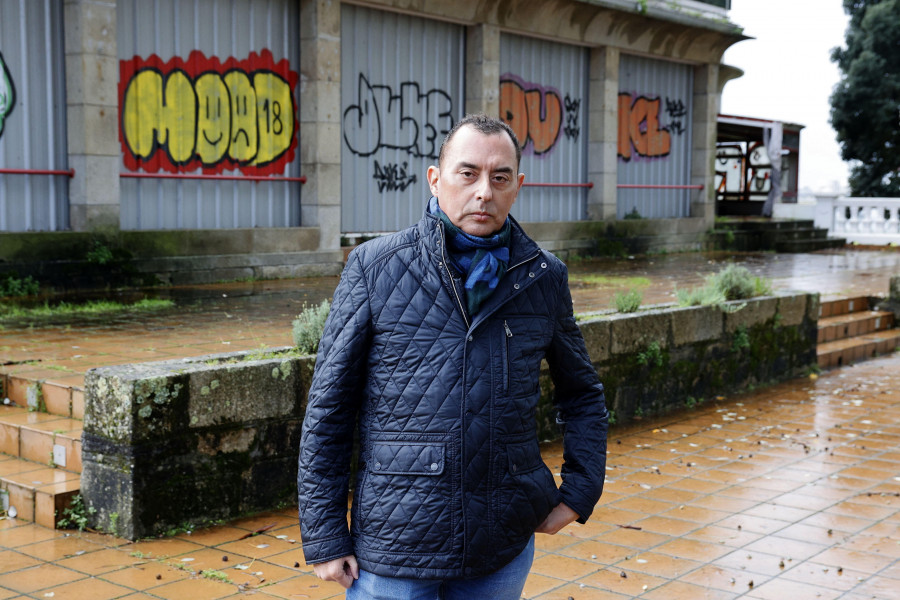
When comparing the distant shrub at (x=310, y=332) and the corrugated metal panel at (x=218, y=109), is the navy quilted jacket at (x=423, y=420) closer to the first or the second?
the distant shrub at (x=310, y=332)

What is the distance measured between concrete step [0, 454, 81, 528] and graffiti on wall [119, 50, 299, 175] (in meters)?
7.02

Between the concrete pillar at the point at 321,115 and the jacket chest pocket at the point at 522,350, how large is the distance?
11.3 meters

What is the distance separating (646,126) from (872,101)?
622 inches

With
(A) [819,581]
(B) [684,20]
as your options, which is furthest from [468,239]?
(B) [684,20]

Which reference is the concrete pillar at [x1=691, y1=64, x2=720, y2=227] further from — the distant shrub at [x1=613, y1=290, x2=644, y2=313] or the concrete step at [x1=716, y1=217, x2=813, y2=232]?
the distant shrub at [x1=613, y1=290, x2=644, y2=313]

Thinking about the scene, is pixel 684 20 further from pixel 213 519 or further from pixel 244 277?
pixel 213 519

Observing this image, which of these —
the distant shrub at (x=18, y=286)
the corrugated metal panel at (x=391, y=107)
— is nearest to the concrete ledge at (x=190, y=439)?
the distant shrub at (x=18, y=286)

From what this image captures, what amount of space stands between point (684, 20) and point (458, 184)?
18.6 m

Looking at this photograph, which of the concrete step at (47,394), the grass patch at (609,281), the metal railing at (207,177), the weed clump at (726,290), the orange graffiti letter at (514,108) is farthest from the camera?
the orange graffiti letter at (514,108)

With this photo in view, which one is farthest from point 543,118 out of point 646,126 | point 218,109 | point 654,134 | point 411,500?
point 411,500

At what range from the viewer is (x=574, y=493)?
3021 millimetres

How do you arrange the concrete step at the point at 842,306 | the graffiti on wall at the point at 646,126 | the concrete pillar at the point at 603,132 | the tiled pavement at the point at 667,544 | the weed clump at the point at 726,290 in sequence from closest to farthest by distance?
the tiled pavement at the point at 667,544
the weed clump at the point at 726,290
the concrete step at the point at 842,306
the concrete pillar at the point at 603,132
the graffiti on wall at the point at 646,126

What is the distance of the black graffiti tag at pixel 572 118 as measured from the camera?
19.0m

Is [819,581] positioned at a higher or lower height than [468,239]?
lower
